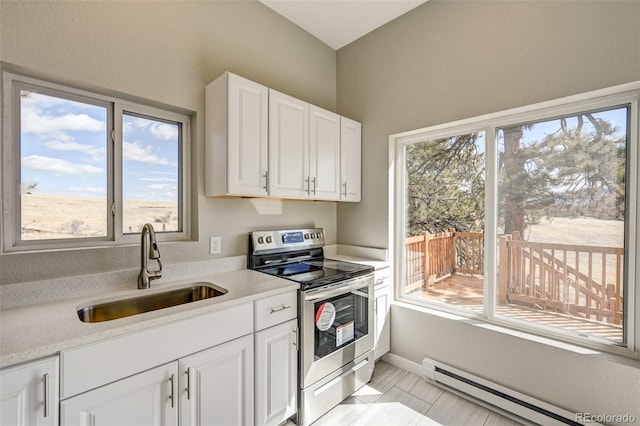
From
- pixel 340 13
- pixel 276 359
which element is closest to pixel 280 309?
pixel 276 359

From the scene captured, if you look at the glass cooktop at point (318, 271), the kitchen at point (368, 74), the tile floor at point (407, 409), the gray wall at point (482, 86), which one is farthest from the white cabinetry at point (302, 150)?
the tile floor at point (407, 409)

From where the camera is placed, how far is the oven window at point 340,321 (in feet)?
6.02

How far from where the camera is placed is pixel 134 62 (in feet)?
5.48

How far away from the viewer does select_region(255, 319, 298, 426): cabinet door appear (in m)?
1.58

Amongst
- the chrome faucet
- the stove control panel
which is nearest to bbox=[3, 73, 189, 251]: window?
the chrome faucet

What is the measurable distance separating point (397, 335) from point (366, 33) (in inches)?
112

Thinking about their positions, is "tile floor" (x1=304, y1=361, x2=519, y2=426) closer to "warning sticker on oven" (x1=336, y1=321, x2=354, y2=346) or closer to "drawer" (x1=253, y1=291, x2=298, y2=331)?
"warning sticker on oven" (x1=336, y1=321, x2=354, y2=346)

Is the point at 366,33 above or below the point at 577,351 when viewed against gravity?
above

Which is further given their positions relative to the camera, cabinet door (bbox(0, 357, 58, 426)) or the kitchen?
the kitchen

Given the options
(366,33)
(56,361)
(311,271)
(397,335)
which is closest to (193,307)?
(56,361)

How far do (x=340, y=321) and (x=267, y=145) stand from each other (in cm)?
135

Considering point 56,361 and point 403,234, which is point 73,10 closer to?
point 56,361

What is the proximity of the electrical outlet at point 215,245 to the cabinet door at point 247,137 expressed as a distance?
43 centimetres

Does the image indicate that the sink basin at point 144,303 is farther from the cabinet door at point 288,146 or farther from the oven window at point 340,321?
the cabinet door at point 288,146
